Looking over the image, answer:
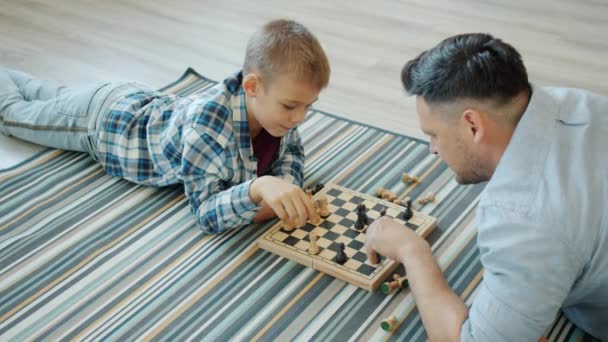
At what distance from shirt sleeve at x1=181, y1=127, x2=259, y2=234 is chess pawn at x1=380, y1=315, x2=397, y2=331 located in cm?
47

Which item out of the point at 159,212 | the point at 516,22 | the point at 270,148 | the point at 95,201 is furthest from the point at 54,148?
the point at 516,22

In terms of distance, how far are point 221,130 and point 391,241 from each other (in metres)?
0.57

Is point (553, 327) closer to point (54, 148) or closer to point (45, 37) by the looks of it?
point (54, 148)

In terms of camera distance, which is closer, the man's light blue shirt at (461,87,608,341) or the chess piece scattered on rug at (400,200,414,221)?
the man's light blue shirt at (461,87,608,341)

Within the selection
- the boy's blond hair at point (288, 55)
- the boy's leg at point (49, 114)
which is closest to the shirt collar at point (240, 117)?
the boy's blond hair at point (288, 55)

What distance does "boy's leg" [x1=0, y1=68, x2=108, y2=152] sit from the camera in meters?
2.22

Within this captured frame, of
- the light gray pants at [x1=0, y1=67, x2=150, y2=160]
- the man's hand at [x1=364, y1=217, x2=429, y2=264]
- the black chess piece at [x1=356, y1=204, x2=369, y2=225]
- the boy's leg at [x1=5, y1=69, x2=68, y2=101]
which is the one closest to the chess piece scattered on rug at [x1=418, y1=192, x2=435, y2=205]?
the black chess piece at [x1=356, y1=204, x2=369, y2=225]

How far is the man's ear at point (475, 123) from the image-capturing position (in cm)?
130

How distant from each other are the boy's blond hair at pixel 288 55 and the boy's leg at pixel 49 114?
0.71m

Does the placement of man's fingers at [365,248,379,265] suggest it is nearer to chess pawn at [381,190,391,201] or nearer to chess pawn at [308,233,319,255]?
chess pawn at [308,233,319,255]

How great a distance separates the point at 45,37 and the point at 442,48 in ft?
8.37

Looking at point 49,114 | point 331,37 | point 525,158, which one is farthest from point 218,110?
point 331,37

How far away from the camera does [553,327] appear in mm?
1583

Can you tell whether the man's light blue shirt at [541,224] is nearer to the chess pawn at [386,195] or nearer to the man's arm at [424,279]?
the man's arm at [424,279]
